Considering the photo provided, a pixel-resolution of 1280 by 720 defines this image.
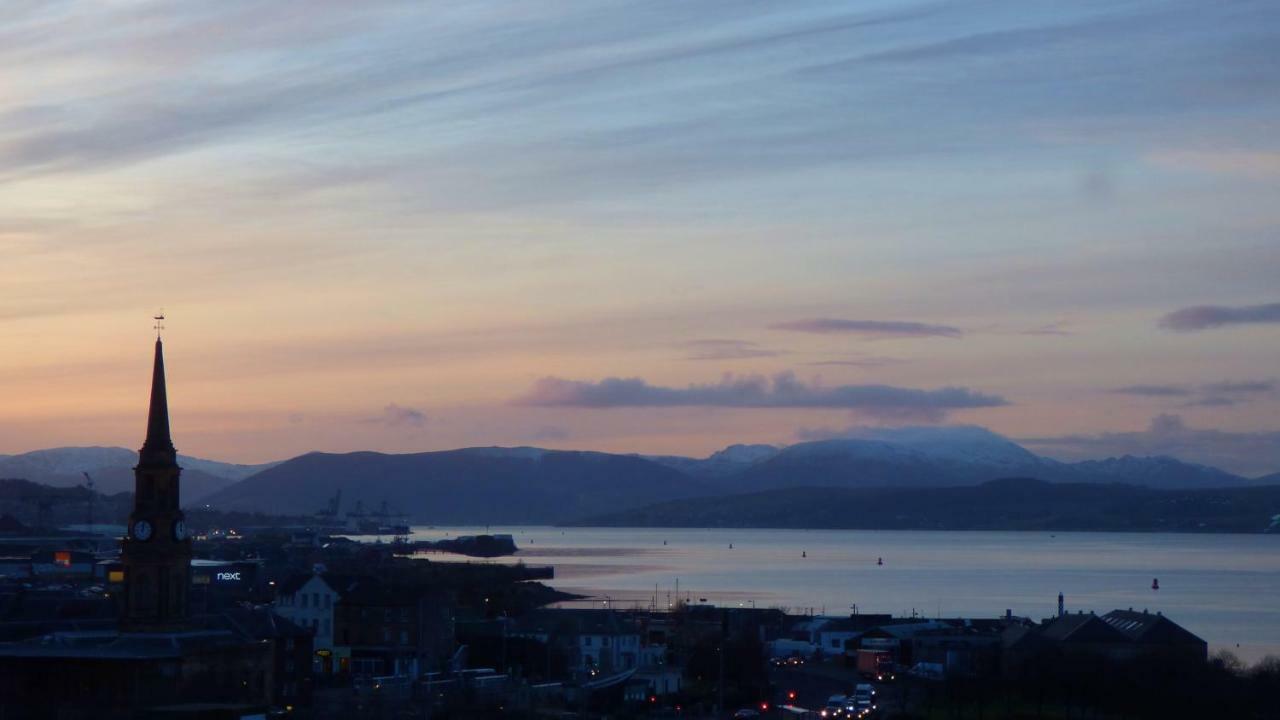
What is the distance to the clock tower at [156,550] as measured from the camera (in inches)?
892

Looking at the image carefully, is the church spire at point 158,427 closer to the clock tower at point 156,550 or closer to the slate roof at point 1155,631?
the clock tower at point 156,550

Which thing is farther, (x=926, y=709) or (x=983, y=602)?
(x=983, y=602)

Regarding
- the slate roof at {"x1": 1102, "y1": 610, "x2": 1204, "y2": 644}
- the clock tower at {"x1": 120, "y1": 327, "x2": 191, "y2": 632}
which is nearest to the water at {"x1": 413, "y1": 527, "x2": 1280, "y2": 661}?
the slate roof at {"x1": 1102, "y1": 610, "x2": 1204, "y2": 644}

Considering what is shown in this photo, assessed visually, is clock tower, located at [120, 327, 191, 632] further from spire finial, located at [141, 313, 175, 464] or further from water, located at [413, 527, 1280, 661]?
water, located at [413, 527, 1280, 661]

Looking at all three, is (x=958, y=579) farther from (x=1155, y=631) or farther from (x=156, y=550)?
(x=156, y=550)

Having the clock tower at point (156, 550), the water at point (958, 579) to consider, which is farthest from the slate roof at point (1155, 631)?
the clock tower at point (156, 550)

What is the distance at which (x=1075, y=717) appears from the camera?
81.3 ft

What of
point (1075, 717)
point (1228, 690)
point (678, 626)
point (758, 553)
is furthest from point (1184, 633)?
point (758, 553)

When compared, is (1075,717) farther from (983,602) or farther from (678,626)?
(983,602)

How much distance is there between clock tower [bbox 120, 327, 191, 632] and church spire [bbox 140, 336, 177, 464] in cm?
1

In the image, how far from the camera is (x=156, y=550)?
75.2 ft

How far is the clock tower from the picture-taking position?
22656 mm

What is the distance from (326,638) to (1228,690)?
1727 centimetres

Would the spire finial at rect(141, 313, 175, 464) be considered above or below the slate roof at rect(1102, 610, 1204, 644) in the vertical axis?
above
